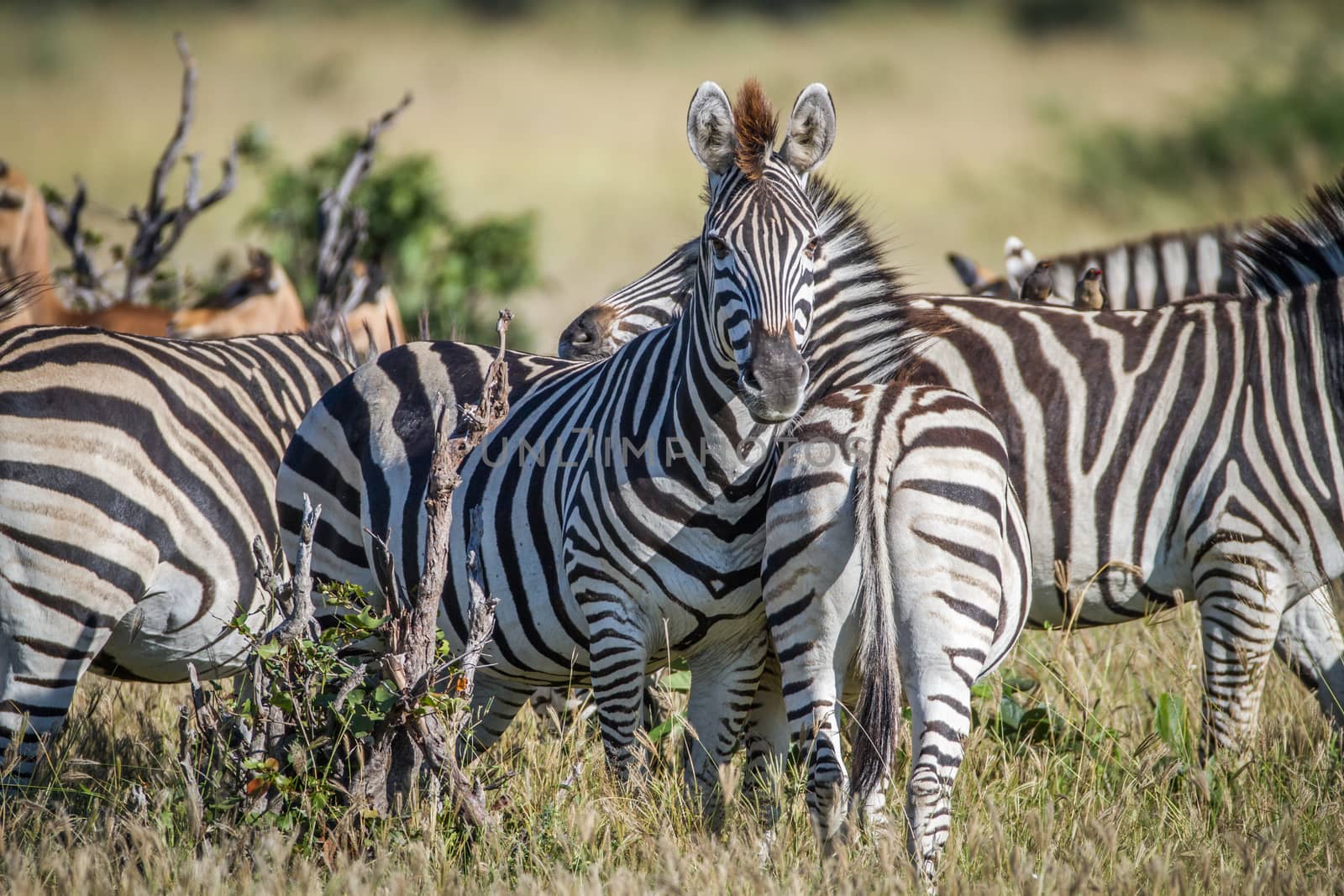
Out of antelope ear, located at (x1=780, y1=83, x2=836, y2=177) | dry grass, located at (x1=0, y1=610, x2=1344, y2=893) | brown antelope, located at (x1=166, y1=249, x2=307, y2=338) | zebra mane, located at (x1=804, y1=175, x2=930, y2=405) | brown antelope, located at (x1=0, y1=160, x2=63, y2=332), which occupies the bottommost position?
dry grass, located at (x1=0, y1=610, x2=1344, y2=893)

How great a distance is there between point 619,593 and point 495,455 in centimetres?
88

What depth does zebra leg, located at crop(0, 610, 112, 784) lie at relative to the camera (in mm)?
4246

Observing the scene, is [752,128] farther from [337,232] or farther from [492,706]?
[337,232]

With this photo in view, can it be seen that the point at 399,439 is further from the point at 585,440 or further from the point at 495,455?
the point at 585,440

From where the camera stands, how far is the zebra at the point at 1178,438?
14.5 feet

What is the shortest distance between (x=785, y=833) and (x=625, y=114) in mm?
25655


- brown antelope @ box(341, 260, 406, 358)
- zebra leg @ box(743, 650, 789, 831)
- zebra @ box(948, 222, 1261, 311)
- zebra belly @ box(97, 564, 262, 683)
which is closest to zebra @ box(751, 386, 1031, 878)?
Answer: zebra leg @ box(743, 650, 789, 831)

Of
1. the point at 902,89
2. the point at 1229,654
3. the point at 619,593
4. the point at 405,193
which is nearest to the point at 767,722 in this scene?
the point at 619,593

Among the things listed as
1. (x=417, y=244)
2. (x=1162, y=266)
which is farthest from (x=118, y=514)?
(x=417, y=244)

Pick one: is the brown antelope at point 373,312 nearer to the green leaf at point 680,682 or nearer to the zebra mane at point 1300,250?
the green leaf at point 680,682

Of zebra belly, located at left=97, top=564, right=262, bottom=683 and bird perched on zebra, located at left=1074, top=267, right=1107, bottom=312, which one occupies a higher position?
bird perched on zebra, located at left=1074, top=267, right=1107, bottom=312

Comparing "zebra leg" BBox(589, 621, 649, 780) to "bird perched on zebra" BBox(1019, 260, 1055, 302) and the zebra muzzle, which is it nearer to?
the zebra muzzle

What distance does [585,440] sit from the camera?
4227 millimetres

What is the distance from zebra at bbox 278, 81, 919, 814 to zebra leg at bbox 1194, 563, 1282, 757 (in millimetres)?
1484
